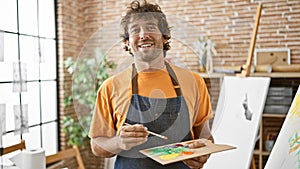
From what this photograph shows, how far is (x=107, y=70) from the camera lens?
35.3 inches

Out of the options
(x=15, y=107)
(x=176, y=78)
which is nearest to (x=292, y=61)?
(x=15, y=107)

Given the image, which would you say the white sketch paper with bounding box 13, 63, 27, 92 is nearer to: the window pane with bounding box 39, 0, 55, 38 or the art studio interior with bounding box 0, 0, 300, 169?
the art studio interior with bounding box 0, 0, 300, 169

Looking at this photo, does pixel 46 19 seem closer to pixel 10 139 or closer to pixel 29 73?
pixel 29 73

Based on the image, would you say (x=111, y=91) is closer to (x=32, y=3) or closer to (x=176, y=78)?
(x=176, y=78)

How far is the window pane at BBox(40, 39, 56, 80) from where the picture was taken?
3.05 meters

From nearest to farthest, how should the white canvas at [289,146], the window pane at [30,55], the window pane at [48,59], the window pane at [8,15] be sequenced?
the white canvas at [289,146] < the window pane at [8,15] < the window pane at [30,55] < the window pane at [48,59]

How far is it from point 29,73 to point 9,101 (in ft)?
1.07

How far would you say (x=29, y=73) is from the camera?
2.87 meters

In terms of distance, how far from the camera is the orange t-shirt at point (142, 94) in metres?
0.79

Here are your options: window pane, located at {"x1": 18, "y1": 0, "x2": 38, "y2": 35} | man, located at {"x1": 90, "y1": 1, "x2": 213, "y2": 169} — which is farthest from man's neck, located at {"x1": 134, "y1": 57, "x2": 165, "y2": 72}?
window pane, located at {"x1": 18, "y1": 0, "x2": 38, "y2": 35}

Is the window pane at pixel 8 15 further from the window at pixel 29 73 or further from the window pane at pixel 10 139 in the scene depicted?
the window pane at pixel 10 139

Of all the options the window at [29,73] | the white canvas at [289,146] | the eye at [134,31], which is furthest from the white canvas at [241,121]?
the window at [29,73]

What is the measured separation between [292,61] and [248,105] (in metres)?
1.06

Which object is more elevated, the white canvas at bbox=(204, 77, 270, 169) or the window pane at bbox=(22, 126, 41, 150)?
the white canvas at bbox=(204, 77, 270, 169)
